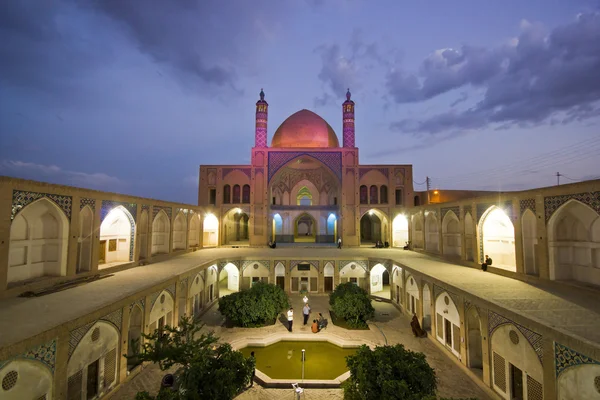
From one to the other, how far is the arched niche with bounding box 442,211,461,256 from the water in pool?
6.65 meters

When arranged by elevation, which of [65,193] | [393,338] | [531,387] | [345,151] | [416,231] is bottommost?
[393,338]

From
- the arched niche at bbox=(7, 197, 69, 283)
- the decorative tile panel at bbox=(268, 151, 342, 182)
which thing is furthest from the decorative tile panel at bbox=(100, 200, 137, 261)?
the decorative tile panel at bbox=(268, 151, 342, 182)

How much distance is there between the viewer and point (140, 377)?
22.2ft

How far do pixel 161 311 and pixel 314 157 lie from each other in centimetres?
1345

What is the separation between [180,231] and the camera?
1463 cm

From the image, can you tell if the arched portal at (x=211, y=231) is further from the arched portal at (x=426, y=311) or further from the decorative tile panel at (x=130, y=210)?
the arched portal at (x=426, y=311)

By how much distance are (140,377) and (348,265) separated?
9643 mm

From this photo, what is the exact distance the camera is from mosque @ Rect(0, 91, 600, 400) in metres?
4.64

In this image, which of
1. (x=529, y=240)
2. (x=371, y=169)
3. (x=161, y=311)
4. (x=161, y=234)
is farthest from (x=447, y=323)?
(x=371, y=169)

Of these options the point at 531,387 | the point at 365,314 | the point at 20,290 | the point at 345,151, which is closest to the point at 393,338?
the point at 365,314

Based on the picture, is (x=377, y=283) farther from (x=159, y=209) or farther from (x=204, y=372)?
(x=204, y=372)

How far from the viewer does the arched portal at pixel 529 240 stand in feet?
27.0

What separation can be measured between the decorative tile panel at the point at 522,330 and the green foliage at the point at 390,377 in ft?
5.61

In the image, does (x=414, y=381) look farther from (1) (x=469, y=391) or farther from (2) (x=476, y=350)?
(2) (x=476, y=350)
